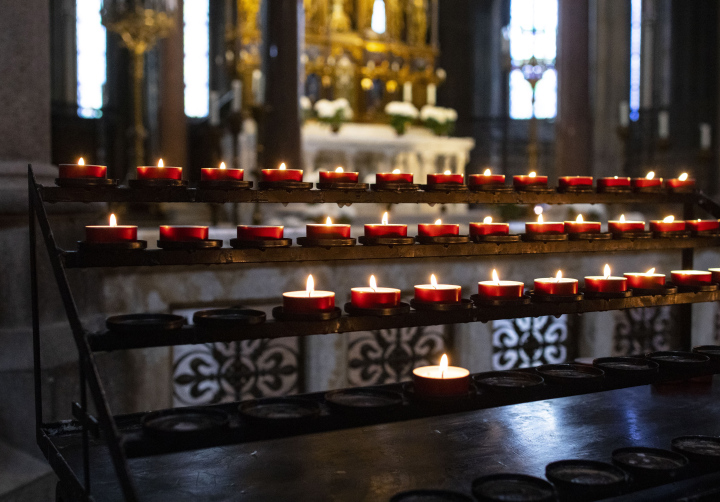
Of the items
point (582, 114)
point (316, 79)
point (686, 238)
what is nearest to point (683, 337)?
point (686, 238)

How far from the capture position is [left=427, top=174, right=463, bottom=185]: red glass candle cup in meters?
Answer: 2.55

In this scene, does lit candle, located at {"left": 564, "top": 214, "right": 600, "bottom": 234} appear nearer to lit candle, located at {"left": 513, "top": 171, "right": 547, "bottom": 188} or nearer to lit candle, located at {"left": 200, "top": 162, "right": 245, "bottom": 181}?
lit candle, located at {"left": 513, "top": 171, "right": 547, "bottom": 188}

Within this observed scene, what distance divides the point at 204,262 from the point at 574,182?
4.74 feet

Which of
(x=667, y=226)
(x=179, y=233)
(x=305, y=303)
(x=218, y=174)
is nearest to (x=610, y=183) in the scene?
(x=667, y=226)

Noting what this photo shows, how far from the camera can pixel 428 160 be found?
1006cm

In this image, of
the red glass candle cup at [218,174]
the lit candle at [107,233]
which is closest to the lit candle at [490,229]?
the red glass candle cup at [218,174]

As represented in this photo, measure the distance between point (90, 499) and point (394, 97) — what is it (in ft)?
34.1

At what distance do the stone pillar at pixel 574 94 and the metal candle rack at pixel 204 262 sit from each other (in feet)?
17.8

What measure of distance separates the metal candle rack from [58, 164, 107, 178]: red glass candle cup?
41 mm

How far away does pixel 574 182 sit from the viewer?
2799 millimetres

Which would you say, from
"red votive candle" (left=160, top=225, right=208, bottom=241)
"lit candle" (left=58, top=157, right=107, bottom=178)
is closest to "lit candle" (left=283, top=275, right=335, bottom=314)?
"red votive candle" (left=160, top=225, right=208, bottom=241)

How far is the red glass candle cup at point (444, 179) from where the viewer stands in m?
2.55

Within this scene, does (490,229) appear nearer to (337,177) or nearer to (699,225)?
(337,177)

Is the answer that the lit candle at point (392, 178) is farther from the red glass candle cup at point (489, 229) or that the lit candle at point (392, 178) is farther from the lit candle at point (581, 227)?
the lit candle at point (581, 227)
